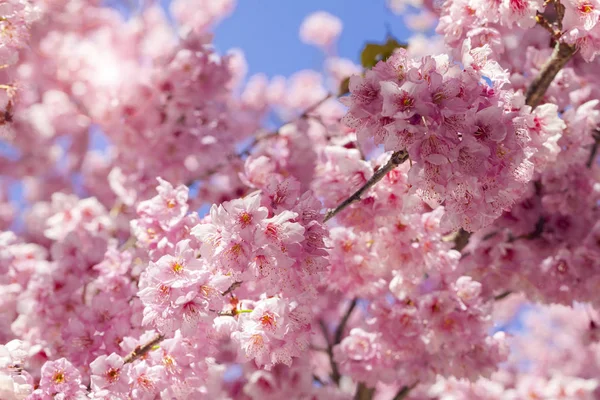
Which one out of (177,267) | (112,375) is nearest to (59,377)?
(112,375)

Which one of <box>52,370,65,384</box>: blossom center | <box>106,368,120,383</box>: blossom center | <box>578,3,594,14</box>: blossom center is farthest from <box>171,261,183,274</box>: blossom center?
<box>578,3,594,14</box>: blossom center

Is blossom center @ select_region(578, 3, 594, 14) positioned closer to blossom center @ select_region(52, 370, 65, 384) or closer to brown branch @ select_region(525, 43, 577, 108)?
brown branch @ select_region(525, 43, 577, 108)

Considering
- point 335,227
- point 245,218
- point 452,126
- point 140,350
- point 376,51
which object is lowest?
point 335,227

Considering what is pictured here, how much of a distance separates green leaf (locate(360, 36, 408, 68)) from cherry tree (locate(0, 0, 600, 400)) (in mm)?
11

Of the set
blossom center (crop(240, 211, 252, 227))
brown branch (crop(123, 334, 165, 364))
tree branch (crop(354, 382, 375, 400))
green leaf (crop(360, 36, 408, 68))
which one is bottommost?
tree branch (crop(354, 382, 375, 400))

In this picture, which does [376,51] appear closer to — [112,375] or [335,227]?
[335,227]

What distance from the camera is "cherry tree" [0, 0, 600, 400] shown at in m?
1.58

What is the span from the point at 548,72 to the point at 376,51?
995mm

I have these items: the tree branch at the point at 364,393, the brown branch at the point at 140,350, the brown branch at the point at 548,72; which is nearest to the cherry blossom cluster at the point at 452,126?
the brown branch at the point at 548,72

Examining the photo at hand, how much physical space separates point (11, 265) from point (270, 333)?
1.42 meters

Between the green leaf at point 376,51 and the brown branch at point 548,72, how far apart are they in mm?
827

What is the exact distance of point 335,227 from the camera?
8.47 feet

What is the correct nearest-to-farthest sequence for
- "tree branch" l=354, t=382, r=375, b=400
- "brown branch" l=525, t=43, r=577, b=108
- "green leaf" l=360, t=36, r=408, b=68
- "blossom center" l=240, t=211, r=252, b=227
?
"blossom center" l=240, t=211, r=252, b=227, "brown branch" l=525, t=43, r=577, b=108, "green leaf" l=360, t=36, r=408, b=68, "tree branch" l=354, t=382, r=375, b=400

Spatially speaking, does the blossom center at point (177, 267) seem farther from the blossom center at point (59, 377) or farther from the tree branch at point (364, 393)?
the tree branch at point (364, 393)
